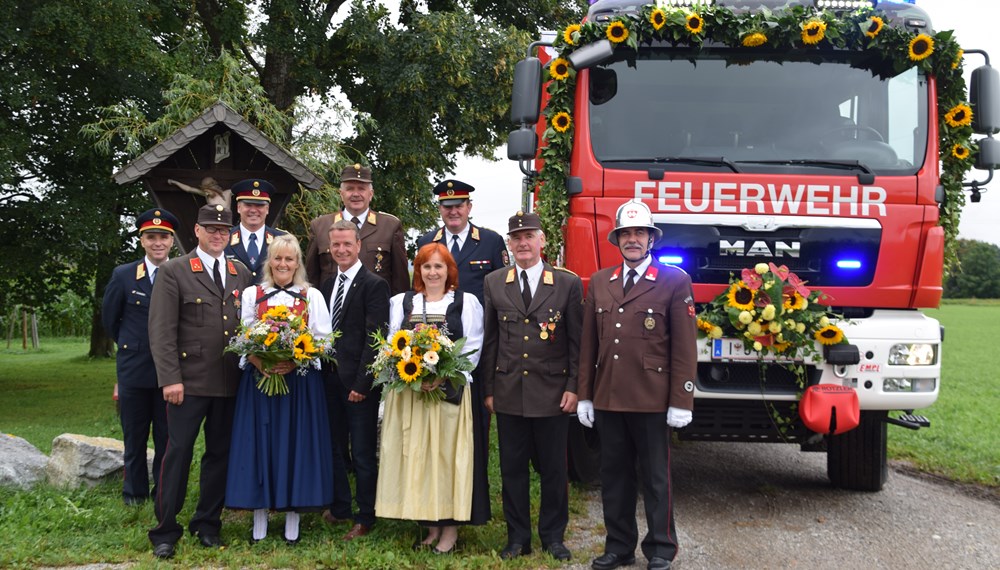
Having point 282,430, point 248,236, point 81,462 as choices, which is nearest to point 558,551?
point 282,430

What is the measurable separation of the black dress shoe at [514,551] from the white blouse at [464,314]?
93 centimetres

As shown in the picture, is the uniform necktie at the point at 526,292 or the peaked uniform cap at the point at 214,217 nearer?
the uniform necktie at the point at 526,292

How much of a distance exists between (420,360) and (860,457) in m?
3.69

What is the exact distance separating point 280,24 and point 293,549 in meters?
12.4

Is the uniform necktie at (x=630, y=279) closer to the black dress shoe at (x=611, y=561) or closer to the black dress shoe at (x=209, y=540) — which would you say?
the black dress shoe at (x=611, y=561)

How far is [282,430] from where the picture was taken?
16.7 feet

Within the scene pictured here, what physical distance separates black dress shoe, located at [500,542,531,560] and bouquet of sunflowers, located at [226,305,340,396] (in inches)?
58.8

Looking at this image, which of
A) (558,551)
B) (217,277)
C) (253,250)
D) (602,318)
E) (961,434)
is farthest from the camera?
(961,434)

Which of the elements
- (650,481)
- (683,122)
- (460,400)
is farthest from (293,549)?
(683,122)

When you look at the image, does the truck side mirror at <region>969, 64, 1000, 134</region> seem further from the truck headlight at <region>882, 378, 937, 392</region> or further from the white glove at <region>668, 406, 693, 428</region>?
the white glove at <region>668, 406, 693, 428</region>

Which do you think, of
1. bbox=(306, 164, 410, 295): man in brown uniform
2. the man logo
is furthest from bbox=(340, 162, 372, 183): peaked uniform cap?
the man logo

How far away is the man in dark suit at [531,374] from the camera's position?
4938 millimetres

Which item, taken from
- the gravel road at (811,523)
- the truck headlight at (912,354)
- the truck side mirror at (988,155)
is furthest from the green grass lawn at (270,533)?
the truck side mirror at (988,155)

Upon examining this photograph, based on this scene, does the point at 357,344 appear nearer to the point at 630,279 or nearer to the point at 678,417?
the point at 630,279
